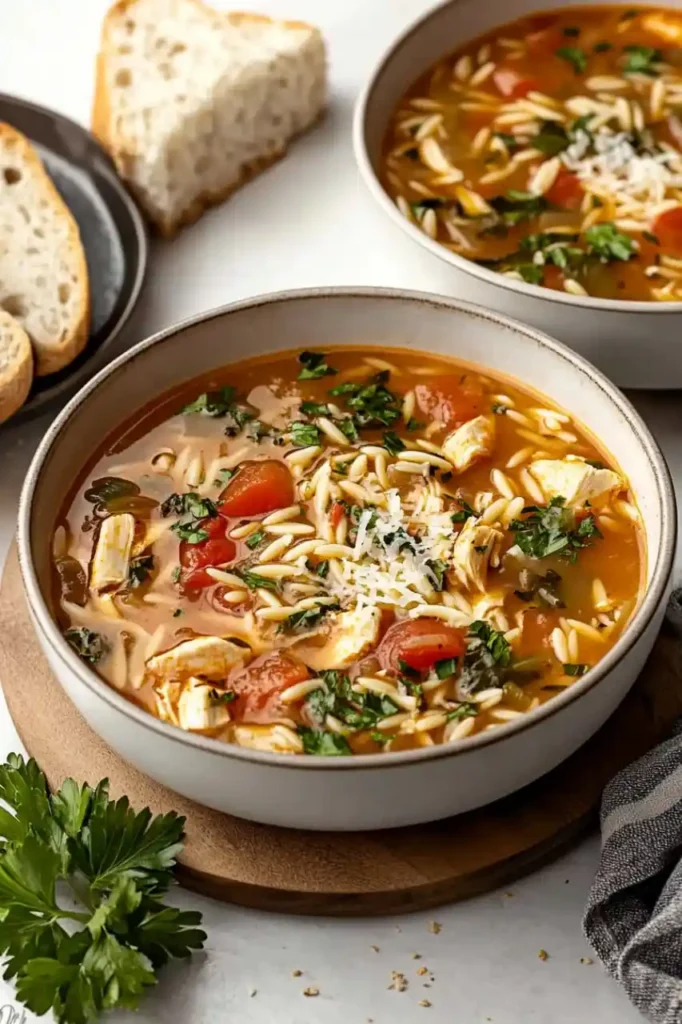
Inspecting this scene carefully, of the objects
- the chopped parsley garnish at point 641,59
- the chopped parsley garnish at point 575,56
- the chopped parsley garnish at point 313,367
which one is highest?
the chopped parsley garnish at point 641,59

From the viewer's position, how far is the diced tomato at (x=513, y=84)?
13.9 ft

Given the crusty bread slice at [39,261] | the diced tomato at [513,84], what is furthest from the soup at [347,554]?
the diced tomato at [513,84]

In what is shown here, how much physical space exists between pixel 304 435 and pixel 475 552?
555 mm

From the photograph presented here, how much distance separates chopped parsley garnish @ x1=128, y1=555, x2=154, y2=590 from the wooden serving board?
327 mm

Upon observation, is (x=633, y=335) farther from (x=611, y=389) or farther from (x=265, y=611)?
(x=265, y=611)

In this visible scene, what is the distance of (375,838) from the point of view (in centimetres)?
272

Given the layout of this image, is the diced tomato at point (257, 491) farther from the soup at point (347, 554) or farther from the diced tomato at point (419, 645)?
the diced tomato at point (419, 645)

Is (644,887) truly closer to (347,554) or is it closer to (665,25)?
(347,554)

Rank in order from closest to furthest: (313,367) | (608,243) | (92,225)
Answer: (313,367), (608,243), (92,225)

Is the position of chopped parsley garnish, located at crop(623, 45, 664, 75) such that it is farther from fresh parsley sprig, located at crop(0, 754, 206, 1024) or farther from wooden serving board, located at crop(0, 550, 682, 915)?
fresh parsley sprig, located at crop(0, 754, 206, 1024)

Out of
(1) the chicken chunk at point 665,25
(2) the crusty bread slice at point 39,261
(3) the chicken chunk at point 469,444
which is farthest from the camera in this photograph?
(1) the chicken chunk at point 665,25

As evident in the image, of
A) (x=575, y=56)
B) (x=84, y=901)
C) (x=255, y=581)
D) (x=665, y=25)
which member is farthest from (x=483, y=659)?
(x=665, y=25)

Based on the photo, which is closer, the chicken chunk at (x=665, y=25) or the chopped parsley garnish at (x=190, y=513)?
Result: the chopped parsley garnish at (x=190, y=513)

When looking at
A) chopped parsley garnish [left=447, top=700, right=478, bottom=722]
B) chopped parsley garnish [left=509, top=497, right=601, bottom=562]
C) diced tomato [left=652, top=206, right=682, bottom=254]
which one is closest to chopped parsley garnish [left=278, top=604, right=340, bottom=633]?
chopped parsley garnish [left=447, top=700, right=478, bottom=722]
